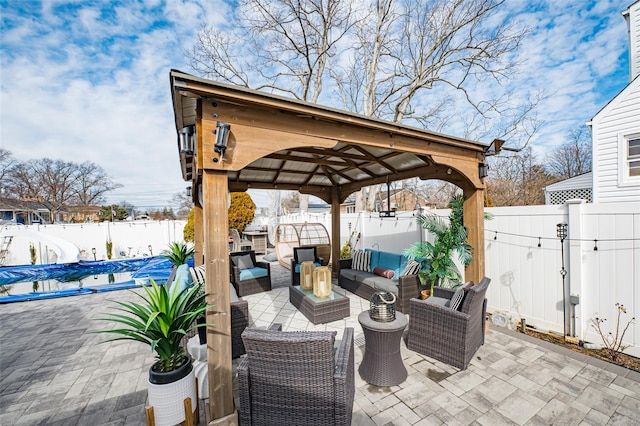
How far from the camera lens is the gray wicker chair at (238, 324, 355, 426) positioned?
6.47 ft

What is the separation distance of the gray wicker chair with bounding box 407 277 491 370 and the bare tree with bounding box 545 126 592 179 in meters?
19.6

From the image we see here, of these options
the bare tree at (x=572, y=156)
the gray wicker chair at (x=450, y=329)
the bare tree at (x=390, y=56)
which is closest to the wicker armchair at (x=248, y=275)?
the gray wicker chair at (x=450, y=329)

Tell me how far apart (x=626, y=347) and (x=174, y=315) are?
5.43 metres

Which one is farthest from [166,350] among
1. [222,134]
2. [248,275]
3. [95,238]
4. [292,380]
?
[95,238]

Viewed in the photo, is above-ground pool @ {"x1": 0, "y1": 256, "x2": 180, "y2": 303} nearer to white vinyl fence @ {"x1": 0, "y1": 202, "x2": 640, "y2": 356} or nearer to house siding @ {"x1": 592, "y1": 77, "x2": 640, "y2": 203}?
white vinyl fence @ {"x1": 0, "y1": 202, "x2": 640, "y2": 356}

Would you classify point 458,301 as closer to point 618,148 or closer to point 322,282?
point 322,282

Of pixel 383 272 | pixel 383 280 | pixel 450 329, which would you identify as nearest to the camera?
pixel 450 329

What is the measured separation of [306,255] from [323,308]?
3.06 m

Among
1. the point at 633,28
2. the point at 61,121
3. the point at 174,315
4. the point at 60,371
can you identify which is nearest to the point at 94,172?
the point at 61,121

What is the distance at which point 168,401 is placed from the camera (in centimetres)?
215

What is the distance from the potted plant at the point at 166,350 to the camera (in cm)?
214

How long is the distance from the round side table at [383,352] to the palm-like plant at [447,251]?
2084 mm

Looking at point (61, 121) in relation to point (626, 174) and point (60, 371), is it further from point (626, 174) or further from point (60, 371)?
point (626, 174)

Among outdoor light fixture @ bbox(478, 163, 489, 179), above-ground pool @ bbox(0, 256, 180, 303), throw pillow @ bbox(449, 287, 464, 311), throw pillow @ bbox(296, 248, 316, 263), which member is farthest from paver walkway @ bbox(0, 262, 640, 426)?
above-ground pool @ bbox(0, 256, 180, 303)
